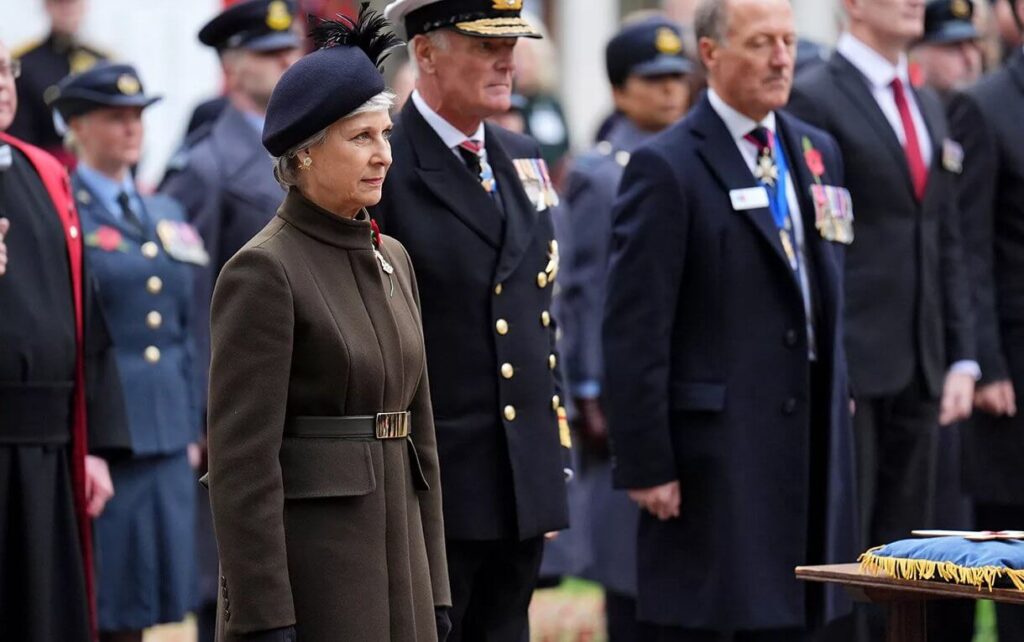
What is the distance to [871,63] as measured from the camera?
7125 millimetres

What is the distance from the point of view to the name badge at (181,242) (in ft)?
25.2

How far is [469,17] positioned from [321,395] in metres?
1.55

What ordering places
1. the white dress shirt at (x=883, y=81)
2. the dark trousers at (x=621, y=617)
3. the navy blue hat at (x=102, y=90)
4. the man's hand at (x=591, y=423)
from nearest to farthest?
the white dress shirt at (x=883, y=81)
the navy blue hat at (x=102, y=90)
the dark trousers at (x=621, y=617)
the man's hand at (x=591, y=423)

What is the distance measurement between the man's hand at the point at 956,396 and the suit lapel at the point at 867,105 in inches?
26.6

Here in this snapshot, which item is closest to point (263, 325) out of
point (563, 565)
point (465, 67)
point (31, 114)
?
point (465, 67)

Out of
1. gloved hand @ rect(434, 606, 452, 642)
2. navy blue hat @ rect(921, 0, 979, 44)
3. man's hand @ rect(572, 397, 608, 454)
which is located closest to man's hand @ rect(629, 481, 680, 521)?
gloved hand @ rect(434, 606, 452, 642)

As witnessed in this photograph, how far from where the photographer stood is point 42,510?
231 inches

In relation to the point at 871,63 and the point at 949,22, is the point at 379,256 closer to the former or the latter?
the point at 871,63

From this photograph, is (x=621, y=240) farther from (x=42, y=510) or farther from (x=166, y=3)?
(x=166, y=3)

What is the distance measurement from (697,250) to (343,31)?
5.89ft

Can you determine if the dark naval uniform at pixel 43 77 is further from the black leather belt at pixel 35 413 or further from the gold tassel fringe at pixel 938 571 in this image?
the gold tassel fringe at pixel 938 571

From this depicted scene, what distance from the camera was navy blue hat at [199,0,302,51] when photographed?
8047mm

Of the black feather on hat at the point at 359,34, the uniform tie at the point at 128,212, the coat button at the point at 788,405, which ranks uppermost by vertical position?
the black feather on hat at the point at 359,34

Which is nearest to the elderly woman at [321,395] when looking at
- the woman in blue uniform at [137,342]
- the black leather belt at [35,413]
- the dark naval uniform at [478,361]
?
the dark naval uniform at [478,361]
